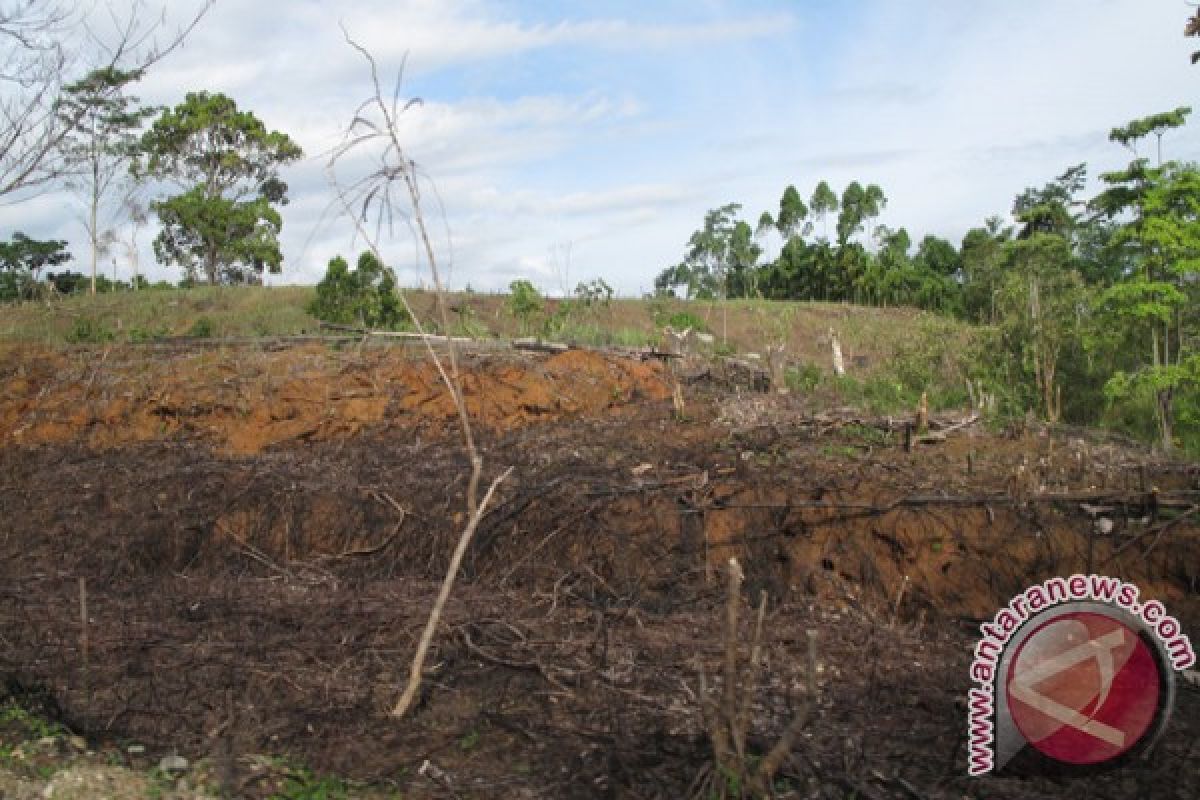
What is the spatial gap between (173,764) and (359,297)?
44.2 feet

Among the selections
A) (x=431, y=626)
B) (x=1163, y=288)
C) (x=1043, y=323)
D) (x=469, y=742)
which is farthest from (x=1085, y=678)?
(x=1043, y=323)

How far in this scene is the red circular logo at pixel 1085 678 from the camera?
3598 millimetres

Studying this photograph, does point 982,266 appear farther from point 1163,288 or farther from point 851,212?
point 1163,288

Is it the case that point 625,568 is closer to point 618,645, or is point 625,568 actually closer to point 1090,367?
point 618,645

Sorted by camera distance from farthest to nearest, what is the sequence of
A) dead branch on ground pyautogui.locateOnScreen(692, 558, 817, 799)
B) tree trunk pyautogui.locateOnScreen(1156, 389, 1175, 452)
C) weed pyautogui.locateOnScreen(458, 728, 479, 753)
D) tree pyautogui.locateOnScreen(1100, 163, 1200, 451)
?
tree trunk pyautogui.locateOnScreen(1156, 389, 1175, 452), tree pyautogui.locateOnScreen(1100, 163, 1200, 451), weed pyautogui.locateOnScreen(458, 728, 479, 753), dead branch on ground pyautogui.locateOnScreen(692, 558, 817, 799)

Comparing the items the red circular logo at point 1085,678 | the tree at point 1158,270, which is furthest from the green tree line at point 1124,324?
the red circular logo at point 1085,678

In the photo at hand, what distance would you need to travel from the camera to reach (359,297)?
56.4 feet

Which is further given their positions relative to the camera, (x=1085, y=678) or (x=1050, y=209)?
(x=1050, y=209)

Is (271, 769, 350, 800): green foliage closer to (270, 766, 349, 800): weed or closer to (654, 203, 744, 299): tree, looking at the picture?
(270, 766, 349, 800): weed

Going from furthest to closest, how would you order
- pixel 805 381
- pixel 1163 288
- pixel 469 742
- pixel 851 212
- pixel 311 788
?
pixel 851 212 < pixel 805 381 < pixel 1163 288 < pixel 469 742 < pixel 311 788

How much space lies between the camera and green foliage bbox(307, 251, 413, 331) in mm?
16875

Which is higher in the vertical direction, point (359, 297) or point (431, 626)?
point (359, 297)

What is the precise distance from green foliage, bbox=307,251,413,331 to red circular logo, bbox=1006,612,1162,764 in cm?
1395

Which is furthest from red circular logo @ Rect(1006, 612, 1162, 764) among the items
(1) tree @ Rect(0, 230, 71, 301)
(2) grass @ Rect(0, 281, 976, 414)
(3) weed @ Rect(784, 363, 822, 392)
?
(1) tree @ Rect(0, 230, 71, 301)
